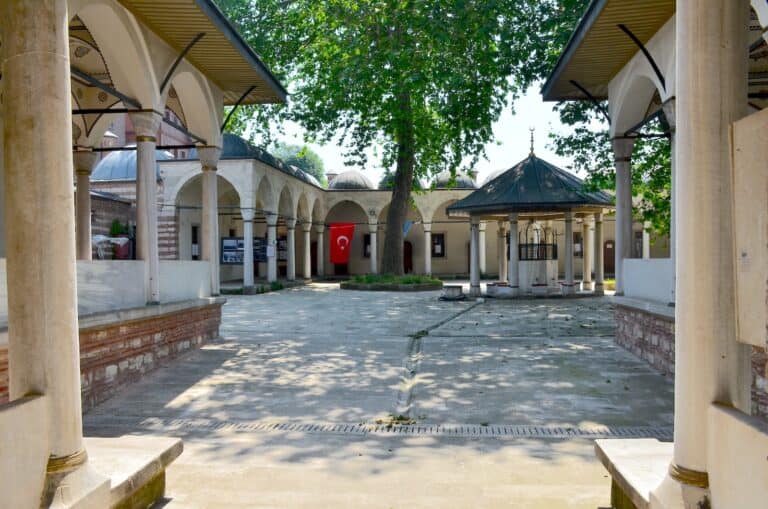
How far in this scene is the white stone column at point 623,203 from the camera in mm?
8883

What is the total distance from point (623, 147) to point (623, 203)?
86 cm

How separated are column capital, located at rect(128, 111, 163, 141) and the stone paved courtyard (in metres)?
2.87

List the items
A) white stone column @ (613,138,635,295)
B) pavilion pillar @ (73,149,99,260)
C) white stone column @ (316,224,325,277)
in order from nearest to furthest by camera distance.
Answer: white stone column @ (613,138,635,295)
pavilion pillar @ (73,149,99,260)
white stone column @ (316,224,325,277)

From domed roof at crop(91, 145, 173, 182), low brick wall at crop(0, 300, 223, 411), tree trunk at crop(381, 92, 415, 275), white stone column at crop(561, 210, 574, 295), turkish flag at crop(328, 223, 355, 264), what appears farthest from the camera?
turkish flag at crop(328, 223, 355, 264)

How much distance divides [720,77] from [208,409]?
485 cm

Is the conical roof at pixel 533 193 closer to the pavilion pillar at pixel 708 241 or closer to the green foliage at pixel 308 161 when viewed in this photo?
the pavilion pillar at pixel 708 241

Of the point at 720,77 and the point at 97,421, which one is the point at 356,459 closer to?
the point at 97,421

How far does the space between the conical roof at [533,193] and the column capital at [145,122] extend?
11.6 metres

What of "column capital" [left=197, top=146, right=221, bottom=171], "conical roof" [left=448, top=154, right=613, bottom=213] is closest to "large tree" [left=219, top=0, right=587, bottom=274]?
"conical roof" [left=448, top=154, right=613, bottom=213]

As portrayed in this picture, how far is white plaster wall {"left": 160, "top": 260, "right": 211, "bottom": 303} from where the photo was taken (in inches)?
300

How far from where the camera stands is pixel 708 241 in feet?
7.99

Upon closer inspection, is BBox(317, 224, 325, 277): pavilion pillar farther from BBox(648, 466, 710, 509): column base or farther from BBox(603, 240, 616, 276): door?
BBox(648, 466, 710, 509): column base

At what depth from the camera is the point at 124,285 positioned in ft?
21.4

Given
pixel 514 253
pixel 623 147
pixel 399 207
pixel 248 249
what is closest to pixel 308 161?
pixel 399 207
